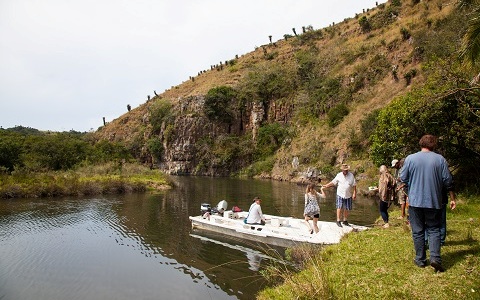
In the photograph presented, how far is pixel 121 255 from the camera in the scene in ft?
40.7

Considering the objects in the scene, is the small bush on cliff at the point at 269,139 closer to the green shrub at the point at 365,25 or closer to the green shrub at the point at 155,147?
the green shrub at the point at 155,147

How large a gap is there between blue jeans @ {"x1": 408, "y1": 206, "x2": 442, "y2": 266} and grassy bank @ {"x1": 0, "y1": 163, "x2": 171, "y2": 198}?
84.7ft

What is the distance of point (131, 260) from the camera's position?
38.8 ft

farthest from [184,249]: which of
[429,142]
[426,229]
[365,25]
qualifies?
[365,25]

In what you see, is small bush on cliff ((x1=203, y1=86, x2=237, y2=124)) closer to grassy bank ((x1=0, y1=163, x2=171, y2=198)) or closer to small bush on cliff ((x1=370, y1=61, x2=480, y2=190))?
grassy bank ((x1=0, y1=163, x2=171, y2=198))

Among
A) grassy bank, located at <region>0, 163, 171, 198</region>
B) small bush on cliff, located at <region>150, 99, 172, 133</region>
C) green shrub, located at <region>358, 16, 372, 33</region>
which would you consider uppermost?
green shrub, located at <region>358, 16, 372, 33</region>

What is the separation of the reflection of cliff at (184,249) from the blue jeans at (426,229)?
4330 mm

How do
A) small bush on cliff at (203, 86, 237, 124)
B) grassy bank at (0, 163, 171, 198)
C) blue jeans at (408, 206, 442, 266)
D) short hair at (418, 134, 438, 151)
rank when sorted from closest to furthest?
blue jeans at (408, 206, 442, 266), short hair at (418, 134, 438, 151), grassy bank at (0, 163, 171, 198), small bush on cliff at (203, 86, 237, 124)

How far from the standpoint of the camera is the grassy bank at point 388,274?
513cm

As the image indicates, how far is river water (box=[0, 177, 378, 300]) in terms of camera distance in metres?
9.26

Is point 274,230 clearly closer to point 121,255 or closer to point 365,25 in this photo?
point 121,255

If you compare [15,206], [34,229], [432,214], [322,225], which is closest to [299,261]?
[322,225]

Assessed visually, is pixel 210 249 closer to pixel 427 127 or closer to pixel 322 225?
pixel 322 225

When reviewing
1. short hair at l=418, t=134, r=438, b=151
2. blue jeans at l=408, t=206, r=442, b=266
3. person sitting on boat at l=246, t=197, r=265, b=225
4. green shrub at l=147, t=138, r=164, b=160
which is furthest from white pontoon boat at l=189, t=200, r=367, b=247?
green shrub at l=147, t=138, r=164, b=160
